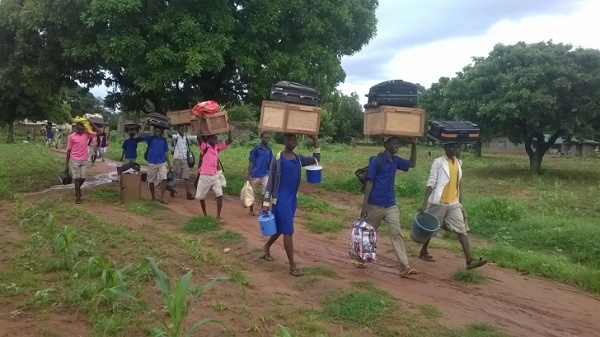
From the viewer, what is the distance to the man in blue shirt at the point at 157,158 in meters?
11.7

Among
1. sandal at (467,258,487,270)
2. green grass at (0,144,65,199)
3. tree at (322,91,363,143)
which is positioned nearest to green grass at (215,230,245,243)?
sandal at (467,258,487,270)

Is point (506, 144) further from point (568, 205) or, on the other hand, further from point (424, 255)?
point (424, 255)

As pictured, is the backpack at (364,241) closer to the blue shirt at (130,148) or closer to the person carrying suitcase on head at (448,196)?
the person carrying suitcase on head at (448,196)

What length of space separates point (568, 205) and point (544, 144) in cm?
1117

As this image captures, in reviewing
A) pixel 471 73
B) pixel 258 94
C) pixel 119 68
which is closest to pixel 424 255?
pixel 258 94

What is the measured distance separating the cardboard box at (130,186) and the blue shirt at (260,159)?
2.59 meters

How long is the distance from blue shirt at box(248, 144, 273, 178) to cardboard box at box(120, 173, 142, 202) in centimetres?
259

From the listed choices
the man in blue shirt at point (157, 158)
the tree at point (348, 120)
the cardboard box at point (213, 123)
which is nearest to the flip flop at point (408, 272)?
the cardboard box at point (213, 123)

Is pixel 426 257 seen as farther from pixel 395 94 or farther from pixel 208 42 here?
pixel 208 42

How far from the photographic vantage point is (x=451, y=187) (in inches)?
288

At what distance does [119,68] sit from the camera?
1397cm

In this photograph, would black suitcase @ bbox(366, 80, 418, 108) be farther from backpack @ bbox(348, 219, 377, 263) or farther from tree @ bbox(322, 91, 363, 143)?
tree @ bbox(322, 91, 363, 143)

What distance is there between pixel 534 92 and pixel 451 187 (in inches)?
606

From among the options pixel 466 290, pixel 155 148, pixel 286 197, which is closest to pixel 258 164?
pixel 155 148
